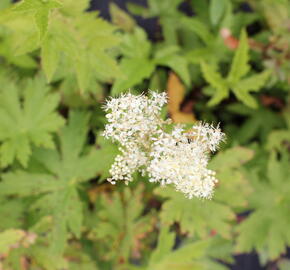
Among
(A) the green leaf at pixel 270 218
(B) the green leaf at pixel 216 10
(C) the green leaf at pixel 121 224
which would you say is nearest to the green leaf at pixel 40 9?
(C) the green leaf at pixel 121 224

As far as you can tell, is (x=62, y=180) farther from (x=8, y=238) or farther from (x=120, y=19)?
(x=120, y=19)

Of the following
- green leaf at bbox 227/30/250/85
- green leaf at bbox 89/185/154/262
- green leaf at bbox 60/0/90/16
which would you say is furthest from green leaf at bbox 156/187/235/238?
green leaf at bbox 60/0/90/16

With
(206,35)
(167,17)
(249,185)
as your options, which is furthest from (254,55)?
(249,185)

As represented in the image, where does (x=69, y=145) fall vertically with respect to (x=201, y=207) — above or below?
above

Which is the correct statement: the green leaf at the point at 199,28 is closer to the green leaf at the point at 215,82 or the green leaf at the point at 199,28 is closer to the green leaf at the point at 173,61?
the green leaf at the point at 173,61

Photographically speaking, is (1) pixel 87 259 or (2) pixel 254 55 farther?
(2) pixel 254 55

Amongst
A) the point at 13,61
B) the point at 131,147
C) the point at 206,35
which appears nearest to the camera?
the point at 131,147

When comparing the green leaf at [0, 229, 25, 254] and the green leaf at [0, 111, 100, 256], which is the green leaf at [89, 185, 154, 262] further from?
the green leaf at [0, 229, 25, 254]

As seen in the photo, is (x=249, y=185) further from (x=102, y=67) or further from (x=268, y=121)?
(x=102, y=67)
